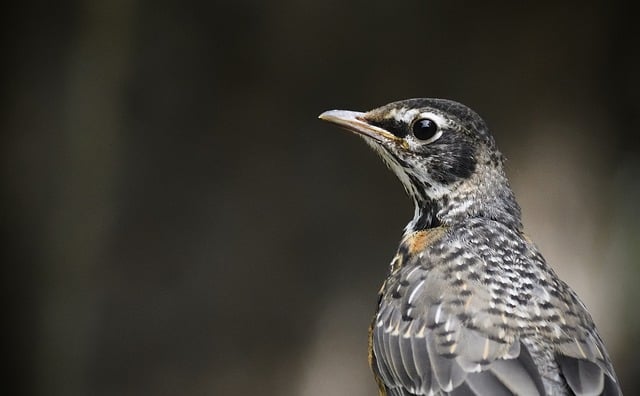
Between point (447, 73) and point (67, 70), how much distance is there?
2824mm

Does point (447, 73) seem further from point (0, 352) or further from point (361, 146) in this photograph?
point (0, 352)

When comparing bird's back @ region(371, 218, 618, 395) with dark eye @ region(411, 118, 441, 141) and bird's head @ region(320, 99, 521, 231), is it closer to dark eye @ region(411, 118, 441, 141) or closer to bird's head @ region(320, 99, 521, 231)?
bird's head @ region(320, 99, 521, 231)

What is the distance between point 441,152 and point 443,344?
1.00 meters

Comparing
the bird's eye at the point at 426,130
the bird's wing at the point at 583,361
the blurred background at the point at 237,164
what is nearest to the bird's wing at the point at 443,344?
the bird's wing at the point at 583,361

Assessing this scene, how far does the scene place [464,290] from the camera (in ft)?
12.9

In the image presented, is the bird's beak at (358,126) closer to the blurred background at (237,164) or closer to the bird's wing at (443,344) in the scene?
the bird's wing at (443,344)

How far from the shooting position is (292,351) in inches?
277

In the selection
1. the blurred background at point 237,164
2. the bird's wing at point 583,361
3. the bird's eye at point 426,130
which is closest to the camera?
the bird's wing at point 583,361

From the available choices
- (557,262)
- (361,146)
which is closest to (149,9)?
(361,146)

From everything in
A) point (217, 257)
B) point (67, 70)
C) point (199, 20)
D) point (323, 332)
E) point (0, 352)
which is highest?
point (199, 20)

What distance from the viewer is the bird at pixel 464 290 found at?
3.65m

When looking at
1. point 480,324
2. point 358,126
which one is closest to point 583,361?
point 480,324

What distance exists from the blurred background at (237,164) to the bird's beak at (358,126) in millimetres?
2518

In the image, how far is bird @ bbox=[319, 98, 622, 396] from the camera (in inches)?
144
